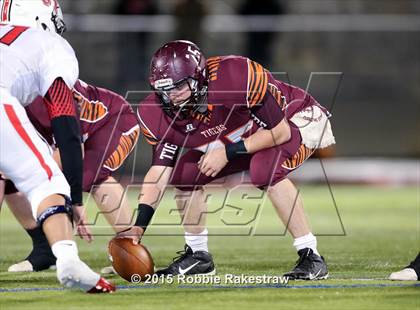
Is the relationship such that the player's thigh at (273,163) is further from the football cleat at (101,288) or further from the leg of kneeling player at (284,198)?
the football cleat at (101,288)

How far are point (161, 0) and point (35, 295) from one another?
11422 mm

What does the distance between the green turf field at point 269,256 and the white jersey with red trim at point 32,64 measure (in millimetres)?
1032

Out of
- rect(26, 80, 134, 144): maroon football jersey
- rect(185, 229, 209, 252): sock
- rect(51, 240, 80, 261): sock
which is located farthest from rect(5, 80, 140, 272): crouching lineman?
rect(51, 240, 80, 261): sock

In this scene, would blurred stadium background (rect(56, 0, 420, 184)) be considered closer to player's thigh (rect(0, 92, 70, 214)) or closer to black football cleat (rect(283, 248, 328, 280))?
black football cleat (rect(283, 248, 328, 280))

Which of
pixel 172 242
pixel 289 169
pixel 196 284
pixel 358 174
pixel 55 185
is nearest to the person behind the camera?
pixel 55 185

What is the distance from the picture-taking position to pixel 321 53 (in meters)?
14.8

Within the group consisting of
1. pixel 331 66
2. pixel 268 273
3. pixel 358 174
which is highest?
pixel 268 273

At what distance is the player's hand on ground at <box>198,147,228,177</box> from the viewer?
5.88 meters

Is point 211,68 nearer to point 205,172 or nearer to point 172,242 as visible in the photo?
point 205,172

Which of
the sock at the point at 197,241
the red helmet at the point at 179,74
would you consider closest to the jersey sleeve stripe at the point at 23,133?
the red helmet at the point at 179,74

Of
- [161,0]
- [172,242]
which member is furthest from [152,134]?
[161,0]

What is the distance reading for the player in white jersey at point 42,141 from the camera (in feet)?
16.0

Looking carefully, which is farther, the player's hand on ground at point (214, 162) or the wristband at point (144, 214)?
the player's hand on ground at point (214, 162)

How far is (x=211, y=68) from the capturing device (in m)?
6.05
